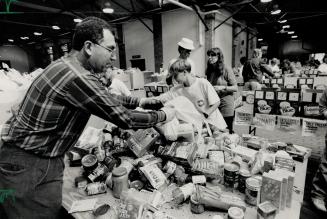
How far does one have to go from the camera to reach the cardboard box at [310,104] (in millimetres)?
2529

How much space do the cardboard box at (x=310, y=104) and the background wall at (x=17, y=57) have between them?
2224cm

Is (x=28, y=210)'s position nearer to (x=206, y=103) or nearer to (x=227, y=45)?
(x=206, y=103)

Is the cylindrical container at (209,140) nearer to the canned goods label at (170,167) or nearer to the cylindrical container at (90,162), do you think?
the canned goods label at (170,167)

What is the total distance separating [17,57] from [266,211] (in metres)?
23.8

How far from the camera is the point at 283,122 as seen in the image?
269cm

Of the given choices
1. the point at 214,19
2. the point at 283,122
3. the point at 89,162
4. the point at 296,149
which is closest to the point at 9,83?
the point at 89,162

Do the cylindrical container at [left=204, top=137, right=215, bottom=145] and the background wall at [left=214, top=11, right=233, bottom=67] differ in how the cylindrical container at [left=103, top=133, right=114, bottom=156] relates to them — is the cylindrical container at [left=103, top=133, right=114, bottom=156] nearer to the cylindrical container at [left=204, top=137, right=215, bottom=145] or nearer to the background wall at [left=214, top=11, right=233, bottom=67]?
the cylindrical container at [left=204, top=137, right=215, bottom=145]

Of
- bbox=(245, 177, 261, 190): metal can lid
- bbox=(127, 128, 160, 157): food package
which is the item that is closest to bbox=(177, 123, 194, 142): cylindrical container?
bbox=(127, 128, 160, 157): food package

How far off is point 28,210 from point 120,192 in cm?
55

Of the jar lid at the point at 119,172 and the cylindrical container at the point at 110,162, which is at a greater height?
the jar lid at the point at 119,172

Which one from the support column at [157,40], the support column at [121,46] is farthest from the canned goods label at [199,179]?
the support column at [121,46]

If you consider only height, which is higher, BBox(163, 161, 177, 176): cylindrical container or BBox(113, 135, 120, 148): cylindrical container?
BBox(113, 135, 120, 148): cylindrical container

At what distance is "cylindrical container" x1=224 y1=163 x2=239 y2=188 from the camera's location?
145 centimetres

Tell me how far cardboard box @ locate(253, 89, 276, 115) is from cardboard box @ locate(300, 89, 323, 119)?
0.32 metres
